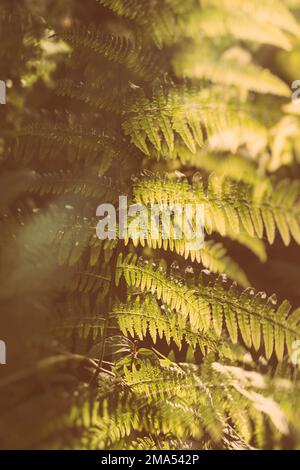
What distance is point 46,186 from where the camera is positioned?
161cm

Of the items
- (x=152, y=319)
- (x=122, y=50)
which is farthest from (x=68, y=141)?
(x=152, y=319)

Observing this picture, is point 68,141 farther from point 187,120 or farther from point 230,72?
point 230,72

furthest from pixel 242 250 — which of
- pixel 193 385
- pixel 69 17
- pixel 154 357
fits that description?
pixel 69 17

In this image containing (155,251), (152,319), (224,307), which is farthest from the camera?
(155,251)

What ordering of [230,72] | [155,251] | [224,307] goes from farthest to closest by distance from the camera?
[155,251] < [224,307] < [230,72]

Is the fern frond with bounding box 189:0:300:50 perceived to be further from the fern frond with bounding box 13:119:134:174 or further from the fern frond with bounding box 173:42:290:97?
the fern frond with bounding box 13:119:134:174

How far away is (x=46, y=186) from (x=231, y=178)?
1.99 feet

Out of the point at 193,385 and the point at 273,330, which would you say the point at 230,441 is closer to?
the point at 193,385

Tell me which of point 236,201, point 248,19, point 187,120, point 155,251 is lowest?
point 236,201

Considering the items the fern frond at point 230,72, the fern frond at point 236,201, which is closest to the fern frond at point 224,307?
the fern frond at point 236,201

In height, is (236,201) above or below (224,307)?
above

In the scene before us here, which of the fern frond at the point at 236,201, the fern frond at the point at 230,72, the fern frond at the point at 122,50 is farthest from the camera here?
the fern frond at the point at 122,50

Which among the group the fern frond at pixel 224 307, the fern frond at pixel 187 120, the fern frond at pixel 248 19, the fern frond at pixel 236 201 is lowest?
the fern frond at pixel 224 307

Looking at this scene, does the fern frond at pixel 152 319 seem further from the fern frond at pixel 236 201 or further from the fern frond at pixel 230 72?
the fern frond at pixel 230 72
